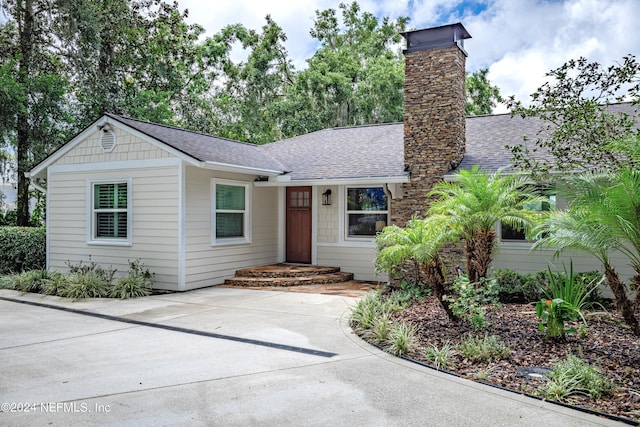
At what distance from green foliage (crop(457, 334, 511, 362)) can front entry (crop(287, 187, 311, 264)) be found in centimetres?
740

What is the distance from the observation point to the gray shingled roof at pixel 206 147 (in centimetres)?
1019

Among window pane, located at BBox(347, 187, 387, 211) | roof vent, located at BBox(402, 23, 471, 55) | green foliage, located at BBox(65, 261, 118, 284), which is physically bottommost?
green foliage, located at BBox(65, 261, 118, 284)

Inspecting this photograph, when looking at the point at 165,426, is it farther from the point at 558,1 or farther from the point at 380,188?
the point at 558,1

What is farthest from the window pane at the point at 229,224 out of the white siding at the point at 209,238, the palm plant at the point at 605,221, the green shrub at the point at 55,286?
the palm plant at the point at 605,221

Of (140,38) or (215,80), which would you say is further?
(215,80)

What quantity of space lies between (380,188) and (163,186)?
16.6 feet

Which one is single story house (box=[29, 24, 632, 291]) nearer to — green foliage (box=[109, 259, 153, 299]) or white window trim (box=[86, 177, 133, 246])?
white window trim (box=[86, 177, 133, 246])

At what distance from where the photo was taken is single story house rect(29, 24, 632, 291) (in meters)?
9.94

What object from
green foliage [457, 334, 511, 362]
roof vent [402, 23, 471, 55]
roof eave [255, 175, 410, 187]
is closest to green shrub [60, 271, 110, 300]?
roof eave [255, 175, 410, 187]

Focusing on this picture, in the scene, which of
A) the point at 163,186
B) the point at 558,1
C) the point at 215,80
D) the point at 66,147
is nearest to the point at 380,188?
the point at 163,186

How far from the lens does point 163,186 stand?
399 inches

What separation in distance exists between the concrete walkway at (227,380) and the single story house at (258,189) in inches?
129

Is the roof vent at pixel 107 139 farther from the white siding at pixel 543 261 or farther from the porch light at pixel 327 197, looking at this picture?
the white siding at pixel 543 261

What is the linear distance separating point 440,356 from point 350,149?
8827 millimetres
